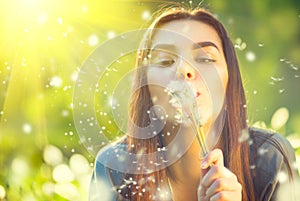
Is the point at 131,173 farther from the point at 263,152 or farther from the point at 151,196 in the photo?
the point at 263,152

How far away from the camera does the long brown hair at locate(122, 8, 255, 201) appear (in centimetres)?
97

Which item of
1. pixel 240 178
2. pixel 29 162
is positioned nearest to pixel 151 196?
pixel 240 178

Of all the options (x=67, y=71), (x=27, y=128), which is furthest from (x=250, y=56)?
(x=27, y=128)

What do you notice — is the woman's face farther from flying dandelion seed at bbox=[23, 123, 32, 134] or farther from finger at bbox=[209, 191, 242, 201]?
flying dandelion seed at bbox=[23, 123, 32, 134]

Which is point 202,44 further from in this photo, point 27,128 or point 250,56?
point 27,128

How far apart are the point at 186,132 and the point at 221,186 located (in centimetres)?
24

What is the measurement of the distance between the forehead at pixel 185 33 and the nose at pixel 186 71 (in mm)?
36

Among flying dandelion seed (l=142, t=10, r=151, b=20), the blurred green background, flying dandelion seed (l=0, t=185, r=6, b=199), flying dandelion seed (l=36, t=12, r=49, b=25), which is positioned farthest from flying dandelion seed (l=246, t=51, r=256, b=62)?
flying dandelion seed (l=0, t=185, r=6, b=199)

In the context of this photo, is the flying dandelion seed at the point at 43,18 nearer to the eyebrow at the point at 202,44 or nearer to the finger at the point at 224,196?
the eyebrow at the point at 202,44

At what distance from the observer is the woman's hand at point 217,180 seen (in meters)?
0.72

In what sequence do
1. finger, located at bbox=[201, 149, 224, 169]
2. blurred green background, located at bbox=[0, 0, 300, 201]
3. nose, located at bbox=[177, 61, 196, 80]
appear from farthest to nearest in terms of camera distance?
blurred green background, located at bbox=[0, 0, 300, 201]
nose, located at bbox=[177, 61, 196, 80]
finger, located at bbox=[201, 149, 224, 169]

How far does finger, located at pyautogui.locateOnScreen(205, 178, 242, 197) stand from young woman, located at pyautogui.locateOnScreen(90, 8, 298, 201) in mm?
203

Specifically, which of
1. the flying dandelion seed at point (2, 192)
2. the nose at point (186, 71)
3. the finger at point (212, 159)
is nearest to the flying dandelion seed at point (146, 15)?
the nose at point (186, 71)

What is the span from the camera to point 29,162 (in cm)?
129
